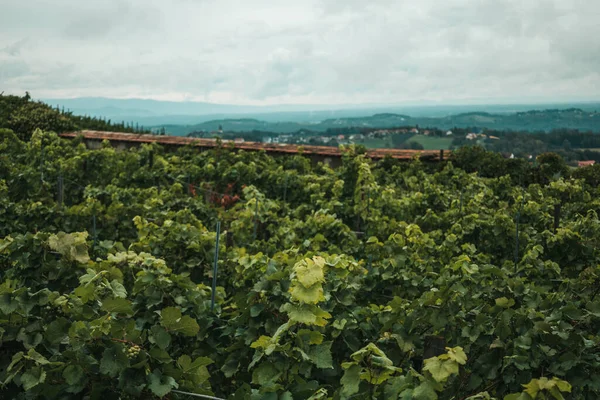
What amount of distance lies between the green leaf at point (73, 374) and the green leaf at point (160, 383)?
33cm

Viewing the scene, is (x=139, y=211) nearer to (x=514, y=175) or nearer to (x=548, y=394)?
(x=548, y=394)

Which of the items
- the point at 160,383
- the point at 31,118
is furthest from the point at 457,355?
the point at 31,118

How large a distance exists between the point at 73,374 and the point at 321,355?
1172 millimetres

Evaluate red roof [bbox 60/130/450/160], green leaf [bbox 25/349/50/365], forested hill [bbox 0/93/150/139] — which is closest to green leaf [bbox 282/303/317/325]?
green leaf [bbox 25/349/50/365]

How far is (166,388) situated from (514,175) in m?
10.2

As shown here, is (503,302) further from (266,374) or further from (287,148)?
(287,148)

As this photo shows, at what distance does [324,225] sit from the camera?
6254 mm

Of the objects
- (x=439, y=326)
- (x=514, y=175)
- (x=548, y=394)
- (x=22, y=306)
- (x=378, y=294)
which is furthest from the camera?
(x=514, y=175)

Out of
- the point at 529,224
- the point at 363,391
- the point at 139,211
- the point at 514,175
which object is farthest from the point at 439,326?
the point at 514,175

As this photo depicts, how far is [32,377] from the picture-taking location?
8.71ft

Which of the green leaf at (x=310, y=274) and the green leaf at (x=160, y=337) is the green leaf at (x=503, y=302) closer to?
the green leaf at (x=310, y=274)

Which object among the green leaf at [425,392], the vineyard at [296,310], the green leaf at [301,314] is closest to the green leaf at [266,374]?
the vineyard at [296,310]

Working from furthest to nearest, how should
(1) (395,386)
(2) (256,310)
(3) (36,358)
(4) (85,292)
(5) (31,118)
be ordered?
(5) (31,118)
(2) (256,310)
(4) (85,292)
(3) (36,358)
(1) (395,386)

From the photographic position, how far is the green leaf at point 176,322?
2924 millimetres
